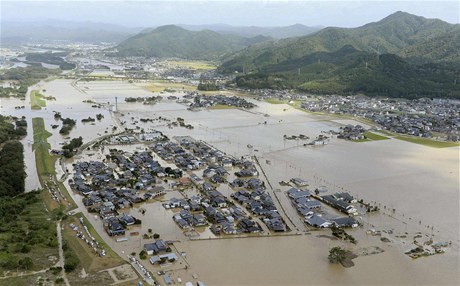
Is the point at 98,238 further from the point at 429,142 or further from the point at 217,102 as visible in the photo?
the point at 217,102

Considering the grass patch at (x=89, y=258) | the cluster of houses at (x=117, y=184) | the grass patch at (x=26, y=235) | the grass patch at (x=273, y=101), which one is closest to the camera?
the grass patch at (x=26, y=235)

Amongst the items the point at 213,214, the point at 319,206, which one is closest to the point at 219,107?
the point at 319,206

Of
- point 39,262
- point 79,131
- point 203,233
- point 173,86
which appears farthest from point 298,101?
point 39,262

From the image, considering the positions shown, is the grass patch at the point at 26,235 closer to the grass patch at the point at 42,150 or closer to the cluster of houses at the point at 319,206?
the grass patch at the point at 42,150

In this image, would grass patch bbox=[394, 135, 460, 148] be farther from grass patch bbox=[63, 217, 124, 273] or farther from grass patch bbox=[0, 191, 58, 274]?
grass patch bbox=[0, 191, 58, 274]

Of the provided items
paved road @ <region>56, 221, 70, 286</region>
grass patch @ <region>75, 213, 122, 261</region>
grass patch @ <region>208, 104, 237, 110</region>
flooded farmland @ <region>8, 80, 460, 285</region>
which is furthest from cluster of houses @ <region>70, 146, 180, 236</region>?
grass patch @ <region>208, 104, 237, 110</region>

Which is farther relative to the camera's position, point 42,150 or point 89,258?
point 42,150

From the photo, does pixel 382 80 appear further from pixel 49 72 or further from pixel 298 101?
pixel 49 72

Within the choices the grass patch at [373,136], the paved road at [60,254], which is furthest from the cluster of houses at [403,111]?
the paved road at [60,254]
